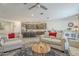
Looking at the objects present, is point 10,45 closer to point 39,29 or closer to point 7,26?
point 7,26

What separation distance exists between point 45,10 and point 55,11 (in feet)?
0.65

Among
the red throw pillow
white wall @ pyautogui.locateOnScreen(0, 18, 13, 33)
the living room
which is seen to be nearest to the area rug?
the living room

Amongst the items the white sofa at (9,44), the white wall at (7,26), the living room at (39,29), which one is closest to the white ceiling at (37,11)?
the living room at (39,29)

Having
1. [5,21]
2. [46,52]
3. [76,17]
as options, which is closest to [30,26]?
[5,21]

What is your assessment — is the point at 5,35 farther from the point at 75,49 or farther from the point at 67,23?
the point at 75,49

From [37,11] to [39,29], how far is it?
361 millimetres

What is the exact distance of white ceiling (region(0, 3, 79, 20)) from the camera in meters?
1.81

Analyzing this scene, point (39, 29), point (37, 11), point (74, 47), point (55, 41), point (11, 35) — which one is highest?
point (37, 11)

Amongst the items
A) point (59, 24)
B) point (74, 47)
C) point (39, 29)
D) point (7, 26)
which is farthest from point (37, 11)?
point (74, 47)

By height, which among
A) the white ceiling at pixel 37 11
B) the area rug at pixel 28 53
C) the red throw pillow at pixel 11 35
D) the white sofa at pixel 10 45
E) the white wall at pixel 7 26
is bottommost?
the area rug at pixel 28 53

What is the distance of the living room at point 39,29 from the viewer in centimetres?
180

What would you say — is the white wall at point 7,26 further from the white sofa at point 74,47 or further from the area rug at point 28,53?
the white sofa at point 74,47

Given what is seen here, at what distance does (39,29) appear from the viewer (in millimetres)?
1857

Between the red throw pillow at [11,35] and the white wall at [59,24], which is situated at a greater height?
the white wall at [59,24]
